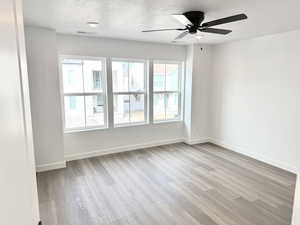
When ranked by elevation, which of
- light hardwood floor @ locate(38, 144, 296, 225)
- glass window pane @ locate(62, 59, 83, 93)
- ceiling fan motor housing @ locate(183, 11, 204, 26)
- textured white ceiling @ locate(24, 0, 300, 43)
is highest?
textured white ceiling @ locate(24, 0, 300, 43)

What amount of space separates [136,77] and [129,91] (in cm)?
38

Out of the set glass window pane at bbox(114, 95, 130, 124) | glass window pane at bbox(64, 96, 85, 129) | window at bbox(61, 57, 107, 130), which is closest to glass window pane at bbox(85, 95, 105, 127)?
window at bbox(61, 57, 107, 130)

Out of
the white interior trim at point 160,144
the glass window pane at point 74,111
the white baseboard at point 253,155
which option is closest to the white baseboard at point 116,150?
the white interior trim at point 160,144

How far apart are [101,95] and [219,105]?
2912 millimetres

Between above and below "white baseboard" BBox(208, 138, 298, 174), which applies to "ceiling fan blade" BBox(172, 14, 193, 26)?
above

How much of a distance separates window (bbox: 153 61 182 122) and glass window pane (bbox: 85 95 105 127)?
1.32 m

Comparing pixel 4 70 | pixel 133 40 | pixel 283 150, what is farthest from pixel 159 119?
pixel 4 70

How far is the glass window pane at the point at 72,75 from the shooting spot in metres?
3.81

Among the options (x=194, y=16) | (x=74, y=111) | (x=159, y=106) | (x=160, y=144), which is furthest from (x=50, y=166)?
(x=194, y=16)

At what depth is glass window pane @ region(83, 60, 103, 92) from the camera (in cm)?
400

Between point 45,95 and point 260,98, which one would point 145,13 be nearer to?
point 45,95

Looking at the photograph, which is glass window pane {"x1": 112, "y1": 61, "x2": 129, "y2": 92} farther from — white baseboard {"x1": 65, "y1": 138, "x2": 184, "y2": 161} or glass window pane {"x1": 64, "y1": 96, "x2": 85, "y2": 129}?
white baseboard {"x1": 65, "y1": 138, "x2": 184, "y2": 161}

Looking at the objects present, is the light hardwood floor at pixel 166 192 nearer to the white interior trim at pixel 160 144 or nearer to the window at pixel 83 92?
the white interior trim at pixel 160 144

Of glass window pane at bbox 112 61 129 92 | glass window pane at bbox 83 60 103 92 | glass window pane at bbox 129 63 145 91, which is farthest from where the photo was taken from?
glass window pane at bbox 129 63 145 91
